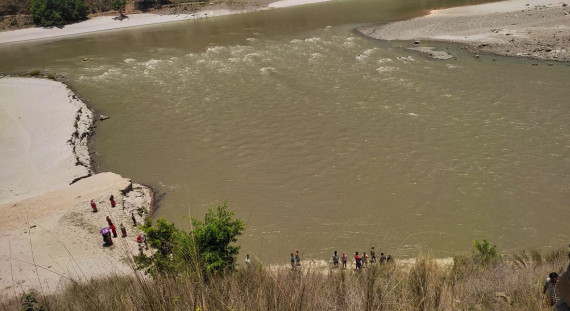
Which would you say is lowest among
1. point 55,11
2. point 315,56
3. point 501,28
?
point 315,56

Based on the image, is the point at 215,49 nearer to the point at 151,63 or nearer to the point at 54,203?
the point at 151,63

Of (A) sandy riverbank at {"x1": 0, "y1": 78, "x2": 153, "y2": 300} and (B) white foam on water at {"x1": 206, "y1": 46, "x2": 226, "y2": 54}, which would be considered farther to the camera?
(B) white foam on water at {"x1": 206, "y1": 46, "x2": 226, "y2": 54}

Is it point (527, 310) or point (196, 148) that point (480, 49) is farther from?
point (527, 310)

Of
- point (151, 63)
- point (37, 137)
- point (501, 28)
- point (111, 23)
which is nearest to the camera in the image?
point (37, 137)

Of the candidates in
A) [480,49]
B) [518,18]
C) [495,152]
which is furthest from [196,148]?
[518,18]

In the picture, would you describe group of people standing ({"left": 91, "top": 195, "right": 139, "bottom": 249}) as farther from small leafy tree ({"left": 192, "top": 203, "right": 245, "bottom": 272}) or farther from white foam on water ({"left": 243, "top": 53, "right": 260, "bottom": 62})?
white foam on water ({"left": 243, "top": 53, "right": 260, "bottom": 62})

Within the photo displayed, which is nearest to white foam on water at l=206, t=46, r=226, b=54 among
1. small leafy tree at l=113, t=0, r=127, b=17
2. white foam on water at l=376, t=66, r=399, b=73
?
white foam on water at l=376, t=66, r=399, b=73

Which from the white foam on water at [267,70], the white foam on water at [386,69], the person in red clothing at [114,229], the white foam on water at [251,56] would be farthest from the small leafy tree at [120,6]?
the person in red clothing at [114,229]

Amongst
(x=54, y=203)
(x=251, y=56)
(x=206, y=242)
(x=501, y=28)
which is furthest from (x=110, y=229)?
(x=501, y=28)
